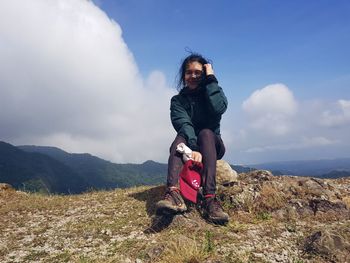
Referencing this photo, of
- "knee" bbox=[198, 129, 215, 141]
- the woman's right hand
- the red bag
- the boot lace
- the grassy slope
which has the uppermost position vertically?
"knee" bbox=[198, 129, 215, 141]

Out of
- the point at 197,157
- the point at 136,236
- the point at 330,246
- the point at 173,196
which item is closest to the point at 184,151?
the point at 197,157

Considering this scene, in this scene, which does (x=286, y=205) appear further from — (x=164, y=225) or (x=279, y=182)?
(x=164, y=225)

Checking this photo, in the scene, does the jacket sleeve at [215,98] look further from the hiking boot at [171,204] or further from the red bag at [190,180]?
the hiking boot at [171,204]

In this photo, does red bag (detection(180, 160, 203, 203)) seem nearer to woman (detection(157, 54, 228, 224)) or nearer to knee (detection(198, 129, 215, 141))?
woman (detection(157, 54, 228, 224))

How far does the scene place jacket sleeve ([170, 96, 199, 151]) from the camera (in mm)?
9266

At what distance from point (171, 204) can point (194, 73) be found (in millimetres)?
4016

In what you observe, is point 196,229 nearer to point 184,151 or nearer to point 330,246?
point 184,151

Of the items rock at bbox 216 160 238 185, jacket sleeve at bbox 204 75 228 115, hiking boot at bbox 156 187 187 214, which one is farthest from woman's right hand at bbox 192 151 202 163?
rock at bbox 216 160 238 185

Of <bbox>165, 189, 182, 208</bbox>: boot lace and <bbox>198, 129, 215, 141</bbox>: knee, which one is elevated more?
<bbox>198, 129, 215, 141</bbox>: knee

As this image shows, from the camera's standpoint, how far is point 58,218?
11.0 meters

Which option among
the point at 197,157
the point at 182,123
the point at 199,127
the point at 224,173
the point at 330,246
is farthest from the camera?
the point at 224,173

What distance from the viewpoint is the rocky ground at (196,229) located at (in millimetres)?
6609

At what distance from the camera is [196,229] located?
787 cm

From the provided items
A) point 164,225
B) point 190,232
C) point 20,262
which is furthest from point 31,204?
point 190,232
